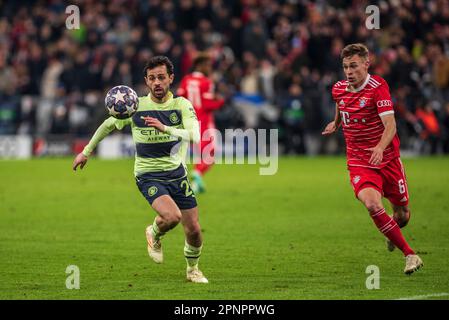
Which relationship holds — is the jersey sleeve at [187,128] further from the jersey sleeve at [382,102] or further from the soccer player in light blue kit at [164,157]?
the jersey sleeve at [382,102]

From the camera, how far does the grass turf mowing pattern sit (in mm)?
10336

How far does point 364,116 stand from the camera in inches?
449

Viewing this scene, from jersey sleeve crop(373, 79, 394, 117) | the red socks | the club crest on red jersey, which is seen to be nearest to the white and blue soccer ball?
the club crest on red jersey

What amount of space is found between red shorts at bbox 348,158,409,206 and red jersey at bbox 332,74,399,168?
0.08 metres

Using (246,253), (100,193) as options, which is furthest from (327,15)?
(246,253)

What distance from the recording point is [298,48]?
1212 inches

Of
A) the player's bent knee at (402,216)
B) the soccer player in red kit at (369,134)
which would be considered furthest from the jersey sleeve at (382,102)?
the player's bent knee at (402,216)

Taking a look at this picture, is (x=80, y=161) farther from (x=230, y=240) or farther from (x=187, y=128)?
(x=230, y=240)

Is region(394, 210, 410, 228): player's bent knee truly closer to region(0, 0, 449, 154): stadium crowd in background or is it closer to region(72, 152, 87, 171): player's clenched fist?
region(72, 152, 87, 171): player's clenched fist

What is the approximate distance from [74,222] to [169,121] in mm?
5987

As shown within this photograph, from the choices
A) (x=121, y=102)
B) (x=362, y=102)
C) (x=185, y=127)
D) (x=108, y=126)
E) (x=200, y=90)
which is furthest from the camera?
(x=200, y=90)

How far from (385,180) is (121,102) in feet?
10.6

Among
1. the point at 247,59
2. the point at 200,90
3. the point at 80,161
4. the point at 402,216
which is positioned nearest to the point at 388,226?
the point at 402,216
